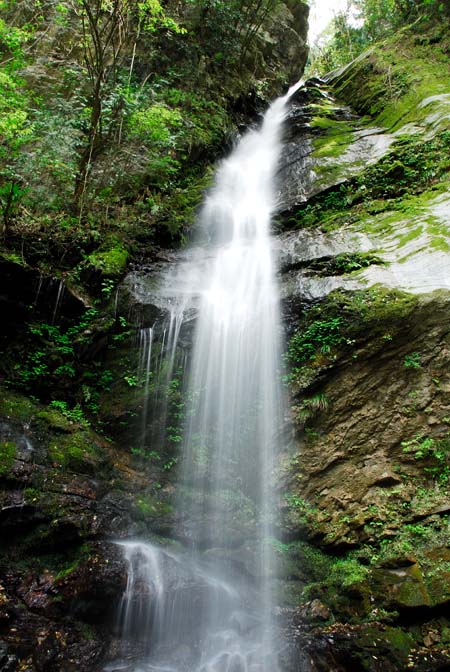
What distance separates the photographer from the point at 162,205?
33.5 ft

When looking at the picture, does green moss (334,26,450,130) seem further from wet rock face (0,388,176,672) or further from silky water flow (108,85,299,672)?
wet rock face (0,388,176,672)

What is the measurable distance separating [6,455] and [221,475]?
11.4 ft

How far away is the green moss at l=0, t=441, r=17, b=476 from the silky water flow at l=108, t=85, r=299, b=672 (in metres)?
1.95

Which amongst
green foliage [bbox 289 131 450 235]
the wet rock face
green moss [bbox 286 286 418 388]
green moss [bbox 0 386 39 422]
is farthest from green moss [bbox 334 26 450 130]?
green moss [bbox 0 386 39 422]

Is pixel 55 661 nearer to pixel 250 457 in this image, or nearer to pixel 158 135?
pixel 250 457

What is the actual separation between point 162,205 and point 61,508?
7.68m

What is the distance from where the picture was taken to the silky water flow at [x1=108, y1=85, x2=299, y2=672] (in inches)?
186

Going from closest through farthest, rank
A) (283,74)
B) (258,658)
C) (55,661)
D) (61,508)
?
(55,661) → (258,658) → (61,508) → (283,74)

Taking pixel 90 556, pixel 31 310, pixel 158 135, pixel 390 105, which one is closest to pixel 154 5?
pixel 158 135

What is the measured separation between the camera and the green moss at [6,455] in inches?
208

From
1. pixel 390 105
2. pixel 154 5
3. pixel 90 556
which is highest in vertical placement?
pixel 390 105

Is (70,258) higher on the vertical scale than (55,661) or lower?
higher

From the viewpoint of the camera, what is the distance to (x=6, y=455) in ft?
17.9

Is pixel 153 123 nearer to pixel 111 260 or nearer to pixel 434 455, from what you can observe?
pixel 111 260
